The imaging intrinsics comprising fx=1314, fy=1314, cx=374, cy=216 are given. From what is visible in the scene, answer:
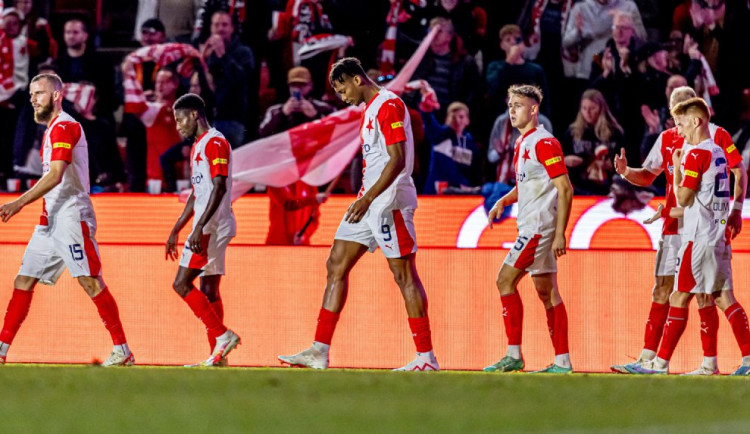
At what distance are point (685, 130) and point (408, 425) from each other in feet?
13.0

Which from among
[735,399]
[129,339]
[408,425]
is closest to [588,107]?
[129,339]

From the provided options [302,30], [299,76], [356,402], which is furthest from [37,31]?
[356,402]

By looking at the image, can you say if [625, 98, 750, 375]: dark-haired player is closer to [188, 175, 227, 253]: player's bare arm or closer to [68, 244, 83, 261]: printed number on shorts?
[188, 175, 227, 253]: player's bare arm

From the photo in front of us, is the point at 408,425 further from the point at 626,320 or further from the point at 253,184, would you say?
the point at 253,184

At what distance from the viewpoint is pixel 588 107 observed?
534 inches

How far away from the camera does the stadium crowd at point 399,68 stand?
13578 millimetres

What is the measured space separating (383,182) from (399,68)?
21.9 ft

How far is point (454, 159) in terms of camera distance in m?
13.6

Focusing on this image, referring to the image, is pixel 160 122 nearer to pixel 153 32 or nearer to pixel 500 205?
pixel 153 32

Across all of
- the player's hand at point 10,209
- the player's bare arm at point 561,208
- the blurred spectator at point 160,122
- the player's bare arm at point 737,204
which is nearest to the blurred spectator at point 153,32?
the blurred spectator at point 160,122

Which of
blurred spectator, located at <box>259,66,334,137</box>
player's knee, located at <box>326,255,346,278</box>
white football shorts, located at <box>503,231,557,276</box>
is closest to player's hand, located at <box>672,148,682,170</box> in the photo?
white football shorts, located at <box>503,231,557,276</box>

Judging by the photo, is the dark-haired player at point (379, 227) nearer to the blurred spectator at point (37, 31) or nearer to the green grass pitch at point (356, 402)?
the green grass pitch at point (356, 402)

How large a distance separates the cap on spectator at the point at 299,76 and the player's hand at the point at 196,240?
5.82 metres

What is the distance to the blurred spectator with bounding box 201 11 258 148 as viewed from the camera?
14258 mm
